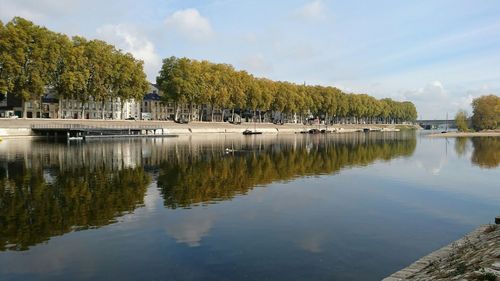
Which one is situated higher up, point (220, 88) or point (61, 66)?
point (61, 66)

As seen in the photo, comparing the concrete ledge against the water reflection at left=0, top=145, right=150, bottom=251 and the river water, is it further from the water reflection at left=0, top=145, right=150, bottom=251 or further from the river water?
the water reflection at left=0, top=145, right=150, bottom=251

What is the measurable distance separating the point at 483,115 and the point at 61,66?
577ft

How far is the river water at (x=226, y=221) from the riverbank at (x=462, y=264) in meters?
1.66

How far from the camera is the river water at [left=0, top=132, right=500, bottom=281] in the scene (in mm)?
15297

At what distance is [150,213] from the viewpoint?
2358 centimetres

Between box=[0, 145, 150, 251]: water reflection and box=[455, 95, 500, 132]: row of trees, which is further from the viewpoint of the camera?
box=[455, 95, 500, 132]: row of trees

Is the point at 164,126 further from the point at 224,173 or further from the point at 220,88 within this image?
the point at 224,173

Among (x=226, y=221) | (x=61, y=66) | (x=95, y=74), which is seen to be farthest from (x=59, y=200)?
(x=95, y=74)

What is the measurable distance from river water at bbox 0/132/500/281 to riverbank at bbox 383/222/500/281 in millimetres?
1660

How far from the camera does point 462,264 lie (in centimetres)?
1162

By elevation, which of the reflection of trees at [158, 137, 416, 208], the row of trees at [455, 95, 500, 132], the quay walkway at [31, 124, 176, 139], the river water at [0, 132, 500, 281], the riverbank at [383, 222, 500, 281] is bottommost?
the river water at [0, 132, 500, 281]

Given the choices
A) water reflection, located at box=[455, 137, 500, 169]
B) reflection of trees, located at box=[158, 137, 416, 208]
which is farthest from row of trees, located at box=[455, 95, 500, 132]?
reflection of trees, located at box=[158, 137, 416, 208]

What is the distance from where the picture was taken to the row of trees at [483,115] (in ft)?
620

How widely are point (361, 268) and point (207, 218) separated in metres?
9.56
